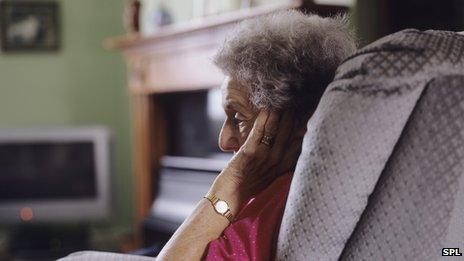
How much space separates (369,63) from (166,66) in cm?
217

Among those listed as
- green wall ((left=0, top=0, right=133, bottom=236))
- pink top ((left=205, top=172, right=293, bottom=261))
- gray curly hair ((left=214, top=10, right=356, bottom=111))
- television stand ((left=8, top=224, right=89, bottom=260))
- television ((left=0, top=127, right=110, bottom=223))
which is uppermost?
gray curly hair ((left=214, top=10, right=356, bottom=111))

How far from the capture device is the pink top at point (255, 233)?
911mm

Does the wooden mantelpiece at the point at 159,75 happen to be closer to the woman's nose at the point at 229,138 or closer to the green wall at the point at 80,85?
the green wall at the point at 80,85

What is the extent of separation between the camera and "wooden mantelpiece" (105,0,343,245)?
2521mm

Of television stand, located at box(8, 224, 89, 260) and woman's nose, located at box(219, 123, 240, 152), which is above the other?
woman's nose, located at box(219, 123, 240, 152)

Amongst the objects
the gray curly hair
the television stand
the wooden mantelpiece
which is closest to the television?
the television stand

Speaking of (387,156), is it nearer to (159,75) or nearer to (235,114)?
(235,114)

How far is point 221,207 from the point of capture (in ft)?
3.28

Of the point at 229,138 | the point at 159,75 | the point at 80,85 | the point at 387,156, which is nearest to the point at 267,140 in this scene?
the point at 229,138

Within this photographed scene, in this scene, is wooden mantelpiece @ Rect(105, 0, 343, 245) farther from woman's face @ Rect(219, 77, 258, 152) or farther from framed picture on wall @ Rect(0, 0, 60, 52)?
woman's face @ Rect(219, 77, 258, 152)

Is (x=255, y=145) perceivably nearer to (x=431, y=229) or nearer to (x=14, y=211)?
(x=431, y=229)

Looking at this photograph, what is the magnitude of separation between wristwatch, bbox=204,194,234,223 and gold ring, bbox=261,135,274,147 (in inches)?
5.0

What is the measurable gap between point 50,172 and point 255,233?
254cm

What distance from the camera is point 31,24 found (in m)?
3.69
